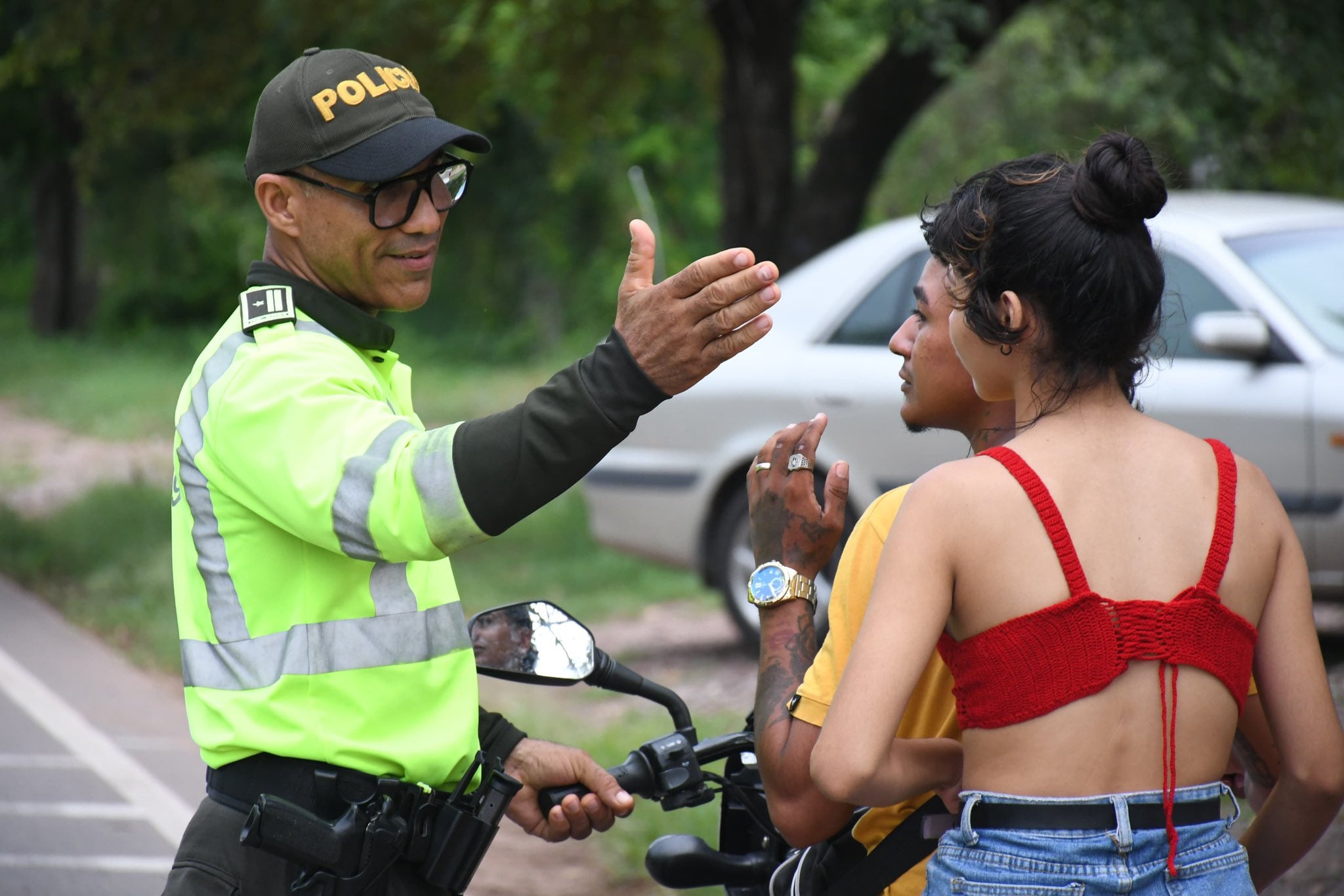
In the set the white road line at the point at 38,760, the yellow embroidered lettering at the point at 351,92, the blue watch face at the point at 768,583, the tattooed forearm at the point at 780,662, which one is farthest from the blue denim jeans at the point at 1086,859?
the white road line at the point at 38,760

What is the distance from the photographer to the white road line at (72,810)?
5734mm

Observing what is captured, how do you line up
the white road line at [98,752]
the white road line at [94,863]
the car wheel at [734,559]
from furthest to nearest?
the car wheel at [734,559] < the white road line at [98,752] < the white road line at [94,863]

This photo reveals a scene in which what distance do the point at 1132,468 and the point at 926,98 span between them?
8.18m

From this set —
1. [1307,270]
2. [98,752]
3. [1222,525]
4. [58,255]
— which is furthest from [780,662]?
[58,255]

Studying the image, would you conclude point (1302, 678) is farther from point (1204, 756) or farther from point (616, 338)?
point (616, 338)

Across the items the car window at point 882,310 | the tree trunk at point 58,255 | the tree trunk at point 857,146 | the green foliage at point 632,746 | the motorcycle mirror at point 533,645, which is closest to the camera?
the motorcycle mirror at point 533,645

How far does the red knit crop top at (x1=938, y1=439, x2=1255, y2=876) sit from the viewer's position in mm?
1866

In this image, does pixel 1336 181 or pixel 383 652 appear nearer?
pixel 383 652

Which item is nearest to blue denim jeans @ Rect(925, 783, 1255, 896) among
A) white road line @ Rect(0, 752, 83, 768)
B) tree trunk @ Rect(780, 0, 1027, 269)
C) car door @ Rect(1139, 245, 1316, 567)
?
car door @ Rect(1139, 245, 1316, 567)

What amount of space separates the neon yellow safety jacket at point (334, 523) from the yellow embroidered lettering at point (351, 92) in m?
0.29

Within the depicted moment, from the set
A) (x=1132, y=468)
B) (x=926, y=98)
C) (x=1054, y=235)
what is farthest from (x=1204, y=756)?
(x=926, y=98)

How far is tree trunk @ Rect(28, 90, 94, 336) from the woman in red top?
2854 cm

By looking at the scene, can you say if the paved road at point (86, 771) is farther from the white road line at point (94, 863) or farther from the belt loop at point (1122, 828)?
the belt loop at point (1122, 828)

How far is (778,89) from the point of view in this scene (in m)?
9.87
